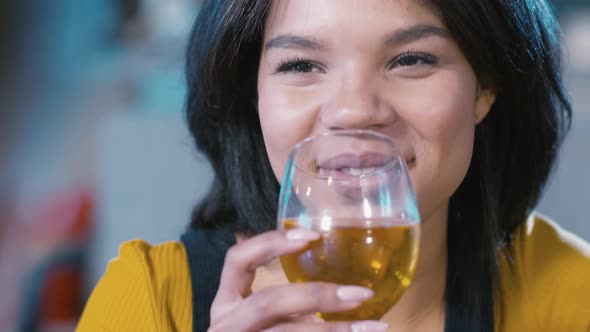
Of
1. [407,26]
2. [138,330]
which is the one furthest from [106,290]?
[407,26]

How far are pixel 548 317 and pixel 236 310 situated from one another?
34.2 inches

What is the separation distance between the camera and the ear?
4.61 ft

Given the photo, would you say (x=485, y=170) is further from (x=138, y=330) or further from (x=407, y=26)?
(x=138, y=330)

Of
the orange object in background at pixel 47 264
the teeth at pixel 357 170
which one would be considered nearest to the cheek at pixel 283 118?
the teeth at pixel 357 170

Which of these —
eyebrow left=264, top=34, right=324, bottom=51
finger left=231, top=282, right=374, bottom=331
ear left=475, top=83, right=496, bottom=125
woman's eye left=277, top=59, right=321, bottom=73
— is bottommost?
finger left=231, top=282, right=374, bottom=331

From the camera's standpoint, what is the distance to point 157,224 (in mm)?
2381

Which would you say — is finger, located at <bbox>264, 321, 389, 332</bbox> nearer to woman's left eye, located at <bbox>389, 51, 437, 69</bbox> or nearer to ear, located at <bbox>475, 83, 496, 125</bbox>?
woman's left eye, located at <bbox>389, 51, 437, 69</bbox>

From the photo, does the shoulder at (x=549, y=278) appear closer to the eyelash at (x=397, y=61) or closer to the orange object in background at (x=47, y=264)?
the eyelash at (x=397, y=61)

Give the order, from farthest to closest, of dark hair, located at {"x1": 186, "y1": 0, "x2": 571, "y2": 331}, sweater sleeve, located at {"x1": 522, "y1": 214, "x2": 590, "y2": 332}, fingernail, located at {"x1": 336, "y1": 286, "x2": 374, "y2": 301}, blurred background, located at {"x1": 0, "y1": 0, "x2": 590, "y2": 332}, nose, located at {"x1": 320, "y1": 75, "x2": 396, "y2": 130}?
blurred background, located at {"x1": 0, "y1": 0, "x2": 590, "y2": 332} → sweater sleeve, located at {"x1": 522, "y1": 214, "x2": 590, "y2": 332} → dark hair, located at {"x1": 186, "y1": 0, "x2": 571, "y2": 331} → nose, located at {"x1": 320, "y1": 75, "x2": 396, "y2": 130} → fingernail, located at {"x1": 336, "y1": 286, "x2": 374, "y2": 301}

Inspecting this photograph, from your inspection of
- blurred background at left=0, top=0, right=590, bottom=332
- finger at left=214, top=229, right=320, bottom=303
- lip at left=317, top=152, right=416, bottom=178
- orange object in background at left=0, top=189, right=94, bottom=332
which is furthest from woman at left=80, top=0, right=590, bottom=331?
orange object in background at left=0, top=189, right=94, bottom=332

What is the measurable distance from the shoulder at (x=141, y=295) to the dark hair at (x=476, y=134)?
0.65ft

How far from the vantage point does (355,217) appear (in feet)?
2.81

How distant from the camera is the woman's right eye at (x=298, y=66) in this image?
1.23m

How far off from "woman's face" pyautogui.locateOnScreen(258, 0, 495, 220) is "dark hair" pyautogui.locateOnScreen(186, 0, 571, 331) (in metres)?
0.10
